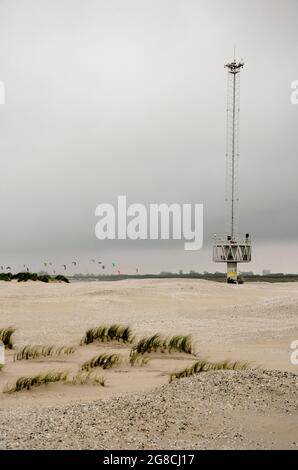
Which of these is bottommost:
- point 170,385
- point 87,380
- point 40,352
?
point 40,352

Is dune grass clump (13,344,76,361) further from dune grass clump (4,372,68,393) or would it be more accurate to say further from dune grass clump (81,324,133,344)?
dune grass clump (4,372,68,393)

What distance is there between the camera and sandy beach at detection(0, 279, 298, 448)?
18.7 ft

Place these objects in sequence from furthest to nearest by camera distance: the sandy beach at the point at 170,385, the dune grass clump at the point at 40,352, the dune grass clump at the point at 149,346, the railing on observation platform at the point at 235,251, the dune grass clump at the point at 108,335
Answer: the railing on observation platform at the point at 235,251 < the dune grass clump at the point at 108,335 < the dune grass clump at the point at 149,346 < the dune grass clump at the point at 40,352 < the sandy beach at the point at 170,385

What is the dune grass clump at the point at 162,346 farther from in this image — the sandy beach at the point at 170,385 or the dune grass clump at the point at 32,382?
the dune grass clump at the point at 32,382

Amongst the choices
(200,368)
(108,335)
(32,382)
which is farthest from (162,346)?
(32,382)

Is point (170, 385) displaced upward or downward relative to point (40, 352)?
upward

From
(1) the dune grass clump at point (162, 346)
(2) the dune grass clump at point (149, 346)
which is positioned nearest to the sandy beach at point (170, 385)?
(1) the dune grass clump at point (162, 346)

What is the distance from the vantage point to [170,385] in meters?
7.41

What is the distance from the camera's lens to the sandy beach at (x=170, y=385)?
224 inches

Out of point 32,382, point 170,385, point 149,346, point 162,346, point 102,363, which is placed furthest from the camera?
point 162,346

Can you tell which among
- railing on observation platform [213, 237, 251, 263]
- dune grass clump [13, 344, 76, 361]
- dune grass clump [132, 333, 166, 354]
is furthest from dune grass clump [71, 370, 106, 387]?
railing on observation platform [213, 237, 251, 263]

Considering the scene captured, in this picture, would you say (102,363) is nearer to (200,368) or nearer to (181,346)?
(200,368)

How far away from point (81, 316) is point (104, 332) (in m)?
6.07
